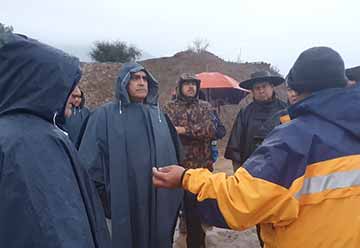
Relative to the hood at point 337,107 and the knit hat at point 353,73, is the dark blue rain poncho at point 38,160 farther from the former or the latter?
the knit hat at point 353,73

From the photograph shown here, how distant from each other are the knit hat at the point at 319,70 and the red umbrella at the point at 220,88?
11728 millimetres

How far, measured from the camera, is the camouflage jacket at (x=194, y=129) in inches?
194

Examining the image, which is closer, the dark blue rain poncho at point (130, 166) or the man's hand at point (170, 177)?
the man's hand at point (170, 177)

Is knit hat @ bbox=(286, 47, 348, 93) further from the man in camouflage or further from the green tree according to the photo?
the green tree

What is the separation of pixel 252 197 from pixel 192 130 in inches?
115

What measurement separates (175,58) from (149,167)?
2677 centimetres

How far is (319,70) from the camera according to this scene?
2172 mm

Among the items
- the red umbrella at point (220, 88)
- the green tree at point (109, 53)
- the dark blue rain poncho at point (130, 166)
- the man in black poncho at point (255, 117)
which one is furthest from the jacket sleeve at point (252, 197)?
the green tree at point (109, 53)

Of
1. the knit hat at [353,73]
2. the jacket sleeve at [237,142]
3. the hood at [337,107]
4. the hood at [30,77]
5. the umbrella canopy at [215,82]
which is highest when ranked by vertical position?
the hood at [30,77]

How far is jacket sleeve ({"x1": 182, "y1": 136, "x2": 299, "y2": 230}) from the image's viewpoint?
1973mm

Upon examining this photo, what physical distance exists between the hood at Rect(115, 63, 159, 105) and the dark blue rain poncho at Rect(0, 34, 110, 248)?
78.0 inches

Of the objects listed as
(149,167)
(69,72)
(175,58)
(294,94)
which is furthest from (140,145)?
(175,58)

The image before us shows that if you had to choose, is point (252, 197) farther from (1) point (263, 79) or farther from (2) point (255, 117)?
(1) point (263, 79)

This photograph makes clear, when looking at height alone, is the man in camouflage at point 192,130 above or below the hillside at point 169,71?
above
